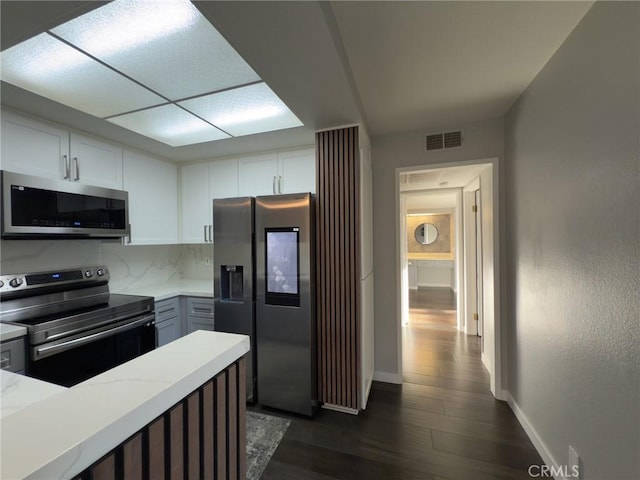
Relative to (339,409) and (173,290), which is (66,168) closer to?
(173,290)

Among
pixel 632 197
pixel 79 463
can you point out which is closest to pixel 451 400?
pixel 632 197

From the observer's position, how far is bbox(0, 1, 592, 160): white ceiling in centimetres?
119

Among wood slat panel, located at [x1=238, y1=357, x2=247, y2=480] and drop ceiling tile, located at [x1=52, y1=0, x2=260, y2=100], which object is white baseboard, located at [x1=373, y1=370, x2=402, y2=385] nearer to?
wood slat panel, located at [x1=238, y1=357, x2=247, y2=480]

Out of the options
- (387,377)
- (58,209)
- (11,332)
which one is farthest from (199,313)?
(387,377)

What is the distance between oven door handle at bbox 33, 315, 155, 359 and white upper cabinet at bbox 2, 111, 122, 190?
1.28 meters

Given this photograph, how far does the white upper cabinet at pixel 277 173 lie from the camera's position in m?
2.78

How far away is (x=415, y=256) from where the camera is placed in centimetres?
795

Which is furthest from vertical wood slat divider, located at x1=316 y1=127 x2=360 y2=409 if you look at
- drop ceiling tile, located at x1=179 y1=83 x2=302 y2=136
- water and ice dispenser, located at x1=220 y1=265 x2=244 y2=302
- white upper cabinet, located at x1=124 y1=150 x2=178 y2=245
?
white upper cabinet, located at x1=124 y1=150 x2=178 y2=245

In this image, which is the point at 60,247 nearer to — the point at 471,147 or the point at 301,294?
the point at 301,294

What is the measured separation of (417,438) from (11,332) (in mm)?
2729

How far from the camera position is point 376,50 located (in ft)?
4.97

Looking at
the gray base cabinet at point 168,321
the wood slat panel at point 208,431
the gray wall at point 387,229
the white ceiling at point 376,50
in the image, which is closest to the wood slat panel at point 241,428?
the wood slat panel at point 208,431

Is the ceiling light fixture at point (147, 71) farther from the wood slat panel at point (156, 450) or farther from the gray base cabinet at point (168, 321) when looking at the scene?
the gray base cabinet at point (168, 321)

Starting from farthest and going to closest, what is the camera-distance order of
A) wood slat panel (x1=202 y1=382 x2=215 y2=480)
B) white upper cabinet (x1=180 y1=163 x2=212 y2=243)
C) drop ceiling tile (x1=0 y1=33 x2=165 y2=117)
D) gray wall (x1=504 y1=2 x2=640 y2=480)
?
1. white upper cabinet (x1=180 y1=163 x2=212 y2=243)
2. drop ceiling tile (x1=0 y1=33 x2=165 y2=117)
3. gray wall (x1=504 y1=2 x2=640 y2=480)
4. wood slat panel (x1=202 y1=382 x2=215 y2=480)
